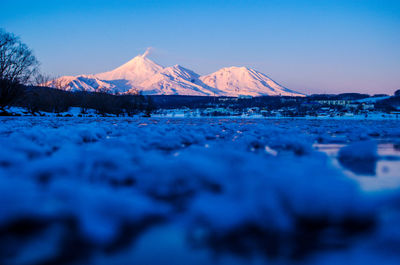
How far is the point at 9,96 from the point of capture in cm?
2234

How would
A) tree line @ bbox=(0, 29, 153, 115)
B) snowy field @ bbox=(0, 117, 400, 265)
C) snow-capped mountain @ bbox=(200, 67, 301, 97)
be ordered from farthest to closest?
snow-capped mountain @ bbox=(200, 67, 301, 97), tree line @ bbox=(0, 29, 153, 115), snowy field @ bbox=(0, 117, 400, 265)

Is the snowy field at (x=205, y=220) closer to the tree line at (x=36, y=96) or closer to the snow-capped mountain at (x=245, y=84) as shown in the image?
the tree line at (x=36, y=96)

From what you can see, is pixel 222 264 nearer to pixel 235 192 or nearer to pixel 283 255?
pixel 283 255

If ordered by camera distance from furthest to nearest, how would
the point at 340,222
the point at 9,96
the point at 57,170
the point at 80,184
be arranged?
1. the point at 9,96
2. the point at 57,170
3. the point at 80,184
4. the point at 340,222

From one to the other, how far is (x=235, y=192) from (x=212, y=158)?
1.34 feet

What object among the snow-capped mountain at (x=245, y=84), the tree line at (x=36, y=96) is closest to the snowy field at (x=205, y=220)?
the tree line at (x=36, y=96)

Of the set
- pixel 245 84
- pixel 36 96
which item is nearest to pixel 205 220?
pixel 36 96

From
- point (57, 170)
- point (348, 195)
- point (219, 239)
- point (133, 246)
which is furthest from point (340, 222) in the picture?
point (57, 170)

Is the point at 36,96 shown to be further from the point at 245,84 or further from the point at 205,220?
the point at 245,84

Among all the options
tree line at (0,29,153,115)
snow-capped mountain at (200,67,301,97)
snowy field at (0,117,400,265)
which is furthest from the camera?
snow-capped mountain at (200,67,301,97)

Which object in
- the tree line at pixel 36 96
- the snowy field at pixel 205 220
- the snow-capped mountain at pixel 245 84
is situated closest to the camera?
the snowy field at pixel 205 220

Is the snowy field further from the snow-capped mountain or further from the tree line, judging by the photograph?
the snow-capped mountain

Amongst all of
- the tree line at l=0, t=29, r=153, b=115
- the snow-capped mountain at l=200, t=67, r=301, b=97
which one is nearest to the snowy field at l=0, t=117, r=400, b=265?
the tree line at l=0, t=29, r=153, b=115

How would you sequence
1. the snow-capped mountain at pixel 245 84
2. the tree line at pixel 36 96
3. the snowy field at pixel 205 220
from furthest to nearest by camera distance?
the snow-capped mountain at pixel 245 84 → the tree line at pixel 36 96 → the snowy field at pixel 205 220
